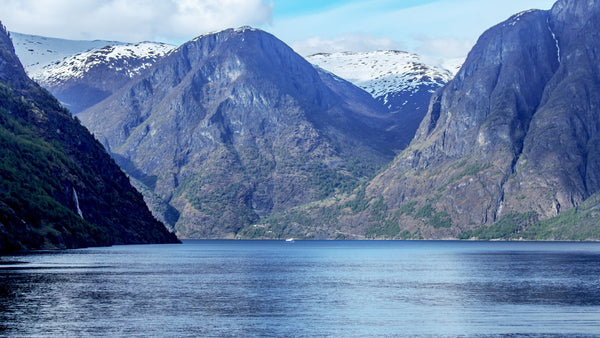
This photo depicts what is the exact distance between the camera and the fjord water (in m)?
77.7

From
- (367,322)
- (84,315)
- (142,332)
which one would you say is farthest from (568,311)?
(84,315)

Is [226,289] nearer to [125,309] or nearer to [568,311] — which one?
[125,309]

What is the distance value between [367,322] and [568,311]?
23.7 m

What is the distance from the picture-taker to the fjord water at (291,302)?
255 feet

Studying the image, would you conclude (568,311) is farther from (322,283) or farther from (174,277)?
(174,277)

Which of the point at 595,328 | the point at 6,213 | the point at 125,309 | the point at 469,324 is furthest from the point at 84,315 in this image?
the point at 6,213

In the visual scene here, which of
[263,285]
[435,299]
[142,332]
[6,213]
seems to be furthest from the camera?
[6,213]

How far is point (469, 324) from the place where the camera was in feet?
266

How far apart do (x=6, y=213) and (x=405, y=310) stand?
120 meters

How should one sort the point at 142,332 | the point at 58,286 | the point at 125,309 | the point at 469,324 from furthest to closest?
the point at 58,286, the point at 125,309, the point at 469,324, the point at 142,332

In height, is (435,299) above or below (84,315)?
below

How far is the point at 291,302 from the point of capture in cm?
10000

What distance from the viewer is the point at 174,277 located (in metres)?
137

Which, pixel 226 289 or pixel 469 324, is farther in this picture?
pixel 226 289
